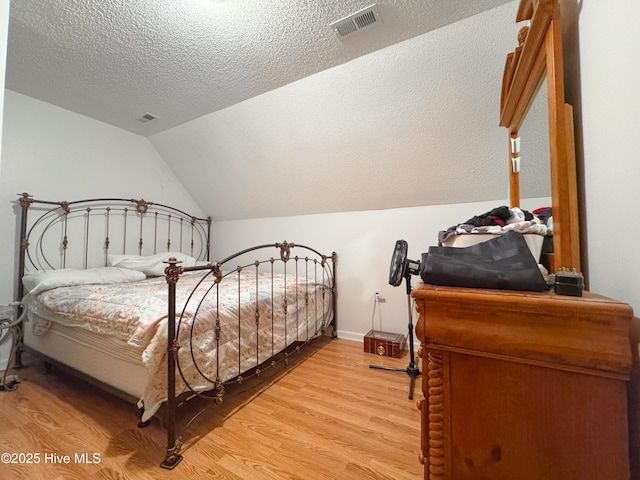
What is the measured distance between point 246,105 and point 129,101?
116cm

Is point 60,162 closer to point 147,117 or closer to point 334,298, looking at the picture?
point 147,117

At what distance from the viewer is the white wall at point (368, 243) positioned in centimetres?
260

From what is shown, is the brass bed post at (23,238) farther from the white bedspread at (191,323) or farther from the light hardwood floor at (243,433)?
the light hardwood floor at (243,433)

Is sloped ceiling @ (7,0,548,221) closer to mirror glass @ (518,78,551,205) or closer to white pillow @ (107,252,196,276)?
mirror glass @ (518,78,551,205)

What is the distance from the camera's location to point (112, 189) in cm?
297

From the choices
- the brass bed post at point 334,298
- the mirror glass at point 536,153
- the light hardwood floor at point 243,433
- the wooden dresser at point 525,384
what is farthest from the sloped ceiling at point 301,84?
the light hardwood floor at point 243,433

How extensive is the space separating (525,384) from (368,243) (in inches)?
92.9

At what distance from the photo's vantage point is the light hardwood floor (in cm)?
120

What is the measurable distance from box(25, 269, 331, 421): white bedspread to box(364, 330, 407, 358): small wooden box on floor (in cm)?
74

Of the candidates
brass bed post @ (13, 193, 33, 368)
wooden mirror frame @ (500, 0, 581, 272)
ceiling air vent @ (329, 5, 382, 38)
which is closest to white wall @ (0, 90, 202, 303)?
brass bed post @ (13, 193, 33, 368)

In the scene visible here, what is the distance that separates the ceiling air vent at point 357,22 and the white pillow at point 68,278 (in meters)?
2.84

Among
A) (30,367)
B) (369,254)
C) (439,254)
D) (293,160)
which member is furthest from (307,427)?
(30,367)

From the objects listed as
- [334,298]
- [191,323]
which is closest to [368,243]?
[334,298]

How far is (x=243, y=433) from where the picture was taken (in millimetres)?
1434
